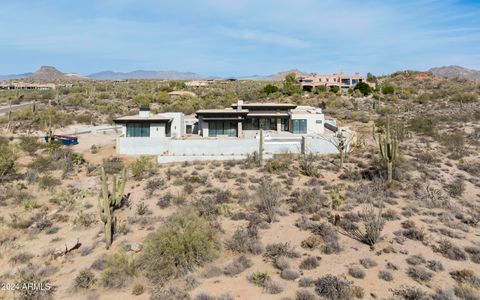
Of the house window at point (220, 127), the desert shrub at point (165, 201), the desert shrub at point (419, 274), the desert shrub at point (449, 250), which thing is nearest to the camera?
the desert shrub at point (419, 274)

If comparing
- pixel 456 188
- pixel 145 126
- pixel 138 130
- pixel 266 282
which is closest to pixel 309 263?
pixel 266 282

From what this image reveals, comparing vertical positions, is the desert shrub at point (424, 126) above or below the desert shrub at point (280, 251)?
above

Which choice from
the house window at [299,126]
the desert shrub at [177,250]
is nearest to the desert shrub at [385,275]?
the desert shrub at [177,250]

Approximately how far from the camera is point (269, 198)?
20.8 m

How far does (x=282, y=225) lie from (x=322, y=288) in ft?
20.5

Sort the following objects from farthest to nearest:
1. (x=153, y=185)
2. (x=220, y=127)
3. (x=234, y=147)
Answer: (x=220, y=127)
(x=234, y=147)
(x=153, y=185)

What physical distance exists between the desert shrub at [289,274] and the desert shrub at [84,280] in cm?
790

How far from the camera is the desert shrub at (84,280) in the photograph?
13.8 m

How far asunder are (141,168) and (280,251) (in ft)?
52.7

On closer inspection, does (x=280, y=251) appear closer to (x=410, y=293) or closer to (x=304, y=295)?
(x=304, y=295)

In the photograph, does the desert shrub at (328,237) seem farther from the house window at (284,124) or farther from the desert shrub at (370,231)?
the house window at (284,124)

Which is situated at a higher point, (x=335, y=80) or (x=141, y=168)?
(x=335, y=80)

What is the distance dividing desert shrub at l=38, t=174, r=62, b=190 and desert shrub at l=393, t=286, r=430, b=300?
23508 mm

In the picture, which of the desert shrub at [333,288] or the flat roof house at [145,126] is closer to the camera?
the desert shrub at [333,288]
